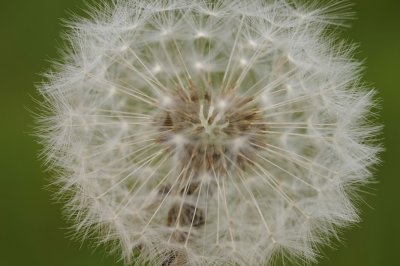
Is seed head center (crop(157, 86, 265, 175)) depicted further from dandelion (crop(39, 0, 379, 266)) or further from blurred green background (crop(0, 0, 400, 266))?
blurred green background (crop(0, 0, 400, 266))

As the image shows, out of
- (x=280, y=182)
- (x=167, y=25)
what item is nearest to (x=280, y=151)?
(x=280, y=182)

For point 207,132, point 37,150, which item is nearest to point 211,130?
point 207,132

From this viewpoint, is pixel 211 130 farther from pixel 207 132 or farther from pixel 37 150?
pixel 37 150

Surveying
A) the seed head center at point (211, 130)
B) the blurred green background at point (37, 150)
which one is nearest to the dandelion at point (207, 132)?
the seed head center at point (211, 130)

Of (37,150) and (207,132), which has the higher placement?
(207,132)

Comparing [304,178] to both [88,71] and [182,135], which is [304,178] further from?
[88,71]

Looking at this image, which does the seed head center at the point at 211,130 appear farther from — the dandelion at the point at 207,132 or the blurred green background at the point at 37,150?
the blurred green background at the point at 37,150
